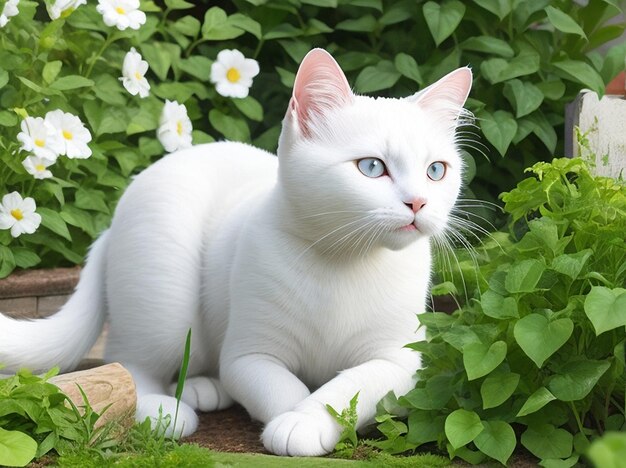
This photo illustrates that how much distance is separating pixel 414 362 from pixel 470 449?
1.00 ft

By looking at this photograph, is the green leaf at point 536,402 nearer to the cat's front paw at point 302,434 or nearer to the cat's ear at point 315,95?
the cat's front paw at point 302,434

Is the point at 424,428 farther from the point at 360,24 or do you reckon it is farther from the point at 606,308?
the point at 360,24

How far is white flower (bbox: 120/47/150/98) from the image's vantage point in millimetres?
3689

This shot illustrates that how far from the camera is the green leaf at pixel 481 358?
2062 mm

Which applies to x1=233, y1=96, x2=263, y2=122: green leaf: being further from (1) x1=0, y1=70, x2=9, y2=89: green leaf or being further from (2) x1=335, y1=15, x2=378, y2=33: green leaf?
(1) x1=0, y1=70, x2=9, y2=89: green leaf

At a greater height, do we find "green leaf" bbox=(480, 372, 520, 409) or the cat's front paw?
"green leaf" bbox=(480, 372, 520, 409)

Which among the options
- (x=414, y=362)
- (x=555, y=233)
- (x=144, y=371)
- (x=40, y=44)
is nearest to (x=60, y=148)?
(x=40, y=44)

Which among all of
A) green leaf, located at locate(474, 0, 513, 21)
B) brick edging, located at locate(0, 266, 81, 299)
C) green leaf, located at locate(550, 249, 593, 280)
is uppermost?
green leaf, located at locate(474, 0, 513, 21)

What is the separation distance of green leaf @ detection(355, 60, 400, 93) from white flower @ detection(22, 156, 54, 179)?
1279mm

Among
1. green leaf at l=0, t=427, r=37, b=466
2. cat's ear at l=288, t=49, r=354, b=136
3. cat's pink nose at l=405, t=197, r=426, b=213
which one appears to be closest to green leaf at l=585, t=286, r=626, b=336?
cat's pink nose at l=405, t=197, r=426, b=213

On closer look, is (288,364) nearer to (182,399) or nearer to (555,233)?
(182,399)

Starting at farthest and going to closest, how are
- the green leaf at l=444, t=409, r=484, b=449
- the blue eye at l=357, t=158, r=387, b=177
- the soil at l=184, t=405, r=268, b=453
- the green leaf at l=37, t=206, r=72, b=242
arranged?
the green leaf at l=37, t=206, r=72, b=242, the soil at l=184, t=405, r=268, b=453, the blue eye at l=357, t=158, r=387, b=177, the green leaf at l=444, t=409, r=484, b=449

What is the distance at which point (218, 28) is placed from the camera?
13.2 ft

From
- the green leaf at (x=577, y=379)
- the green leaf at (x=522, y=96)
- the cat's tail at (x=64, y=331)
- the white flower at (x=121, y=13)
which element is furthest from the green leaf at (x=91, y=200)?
Answer: the green leaf at (x=577, y=379)
